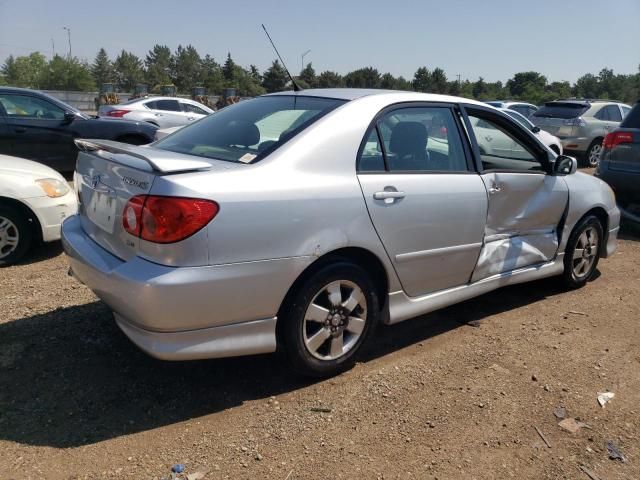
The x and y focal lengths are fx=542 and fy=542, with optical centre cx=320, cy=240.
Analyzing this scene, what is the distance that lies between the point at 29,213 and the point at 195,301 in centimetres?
318

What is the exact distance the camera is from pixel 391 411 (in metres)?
2.87

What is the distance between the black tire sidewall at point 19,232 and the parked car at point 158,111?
→ 950 centimetres

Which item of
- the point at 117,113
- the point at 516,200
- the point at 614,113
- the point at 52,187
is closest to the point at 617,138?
the point at 516,200

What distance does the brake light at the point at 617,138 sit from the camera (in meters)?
6.75

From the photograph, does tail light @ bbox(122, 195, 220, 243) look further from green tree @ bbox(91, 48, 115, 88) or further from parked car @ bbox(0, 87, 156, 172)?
green tree @ bbox(91, 48, 115, 88)

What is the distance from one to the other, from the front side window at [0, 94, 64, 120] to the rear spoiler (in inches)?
212

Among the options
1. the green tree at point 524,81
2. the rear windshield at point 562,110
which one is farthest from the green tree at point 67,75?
the rear windshield at point 562,110

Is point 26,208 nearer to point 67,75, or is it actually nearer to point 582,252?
point 582,252

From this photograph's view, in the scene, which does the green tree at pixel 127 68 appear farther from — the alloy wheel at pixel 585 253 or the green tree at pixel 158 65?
the alloy wheel at pixel 585 253

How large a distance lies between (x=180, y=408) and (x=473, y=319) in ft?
7.59

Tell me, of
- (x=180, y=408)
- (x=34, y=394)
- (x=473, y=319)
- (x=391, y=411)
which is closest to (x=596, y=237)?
(x=473, y=319)

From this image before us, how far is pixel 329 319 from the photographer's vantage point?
3.01 metres

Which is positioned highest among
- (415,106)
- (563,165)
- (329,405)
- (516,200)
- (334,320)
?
(415,106)

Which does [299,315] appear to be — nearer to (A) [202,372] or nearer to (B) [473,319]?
(A) [202,372]
